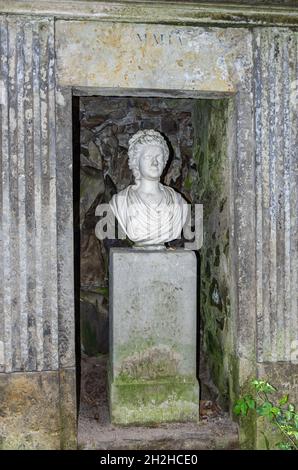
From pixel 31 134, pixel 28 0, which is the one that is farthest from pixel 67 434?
pixel 28 0

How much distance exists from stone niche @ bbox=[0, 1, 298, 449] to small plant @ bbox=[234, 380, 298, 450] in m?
0.12

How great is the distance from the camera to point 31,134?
3189 mm

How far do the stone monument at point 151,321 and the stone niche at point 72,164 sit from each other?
1.05 feet

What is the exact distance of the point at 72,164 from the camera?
11.0ft

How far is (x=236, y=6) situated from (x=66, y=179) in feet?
5.04

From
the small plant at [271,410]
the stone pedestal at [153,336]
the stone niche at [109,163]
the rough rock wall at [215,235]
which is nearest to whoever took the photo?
the small plant at [271,410]

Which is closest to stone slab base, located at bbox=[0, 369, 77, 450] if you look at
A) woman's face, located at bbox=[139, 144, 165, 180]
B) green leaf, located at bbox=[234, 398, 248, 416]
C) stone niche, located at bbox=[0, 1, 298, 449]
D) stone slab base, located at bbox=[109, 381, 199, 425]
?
stone niche, located at bbox=[0, 1, 298, 449]

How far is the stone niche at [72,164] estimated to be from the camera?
3184 millimetres

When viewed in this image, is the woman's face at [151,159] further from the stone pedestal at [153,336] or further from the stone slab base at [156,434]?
the stone slab base at [156,434]

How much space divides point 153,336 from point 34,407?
915mm

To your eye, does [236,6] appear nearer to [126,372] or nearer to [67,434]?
[126,372]

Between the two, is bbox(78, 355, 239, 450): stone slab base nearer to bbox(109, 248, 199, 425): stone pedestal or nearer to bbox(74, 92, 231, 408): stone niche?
bbox(109, 248, 199, 425): stone pedestal

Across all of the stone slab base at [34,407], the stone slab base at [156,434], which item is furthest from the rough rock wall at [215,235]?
the stone slab base at [34,407]

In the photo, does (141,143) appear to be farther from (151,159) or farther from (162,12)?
(162,12)
